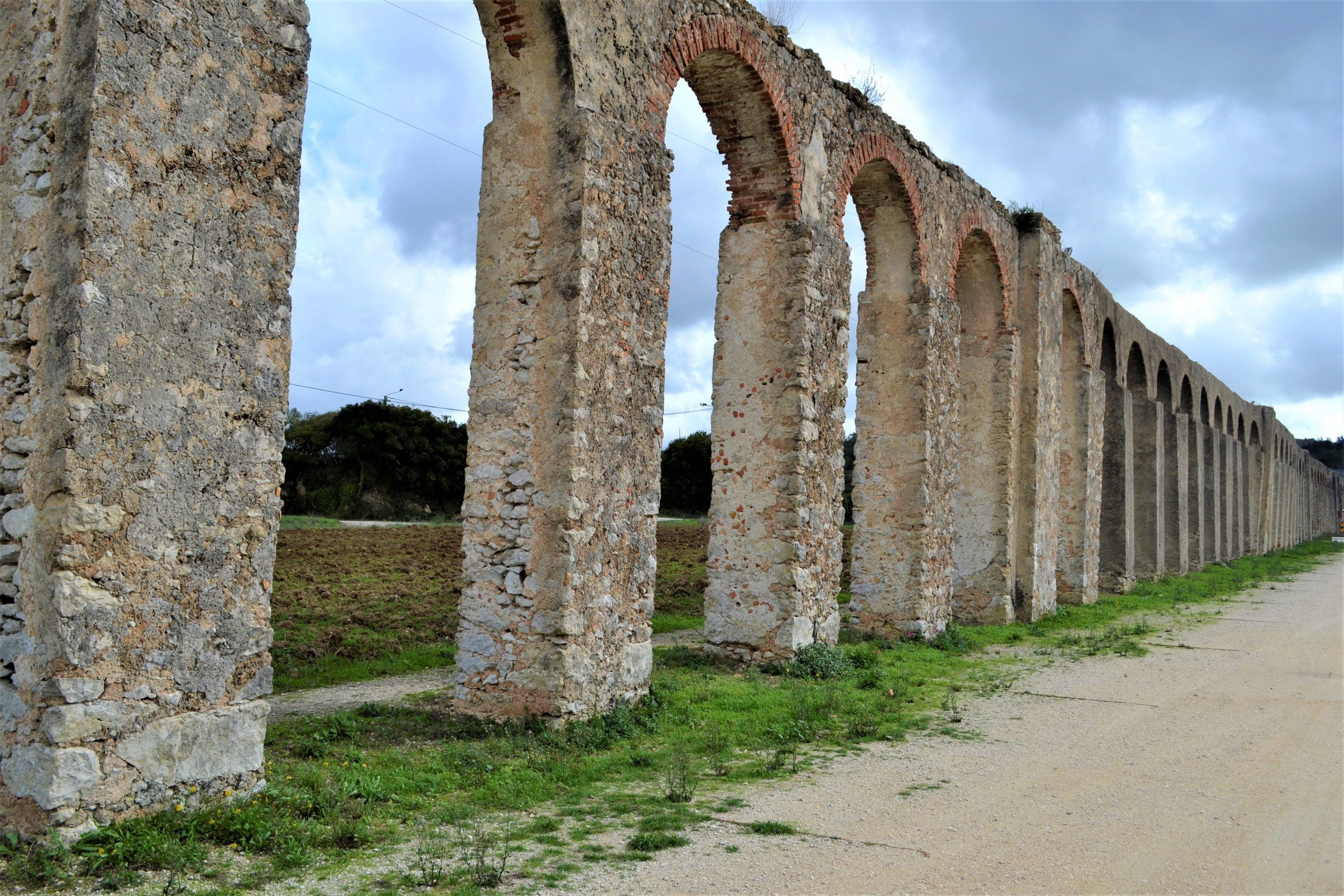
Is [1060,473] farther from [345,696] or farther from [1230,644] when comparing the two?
[345,696]

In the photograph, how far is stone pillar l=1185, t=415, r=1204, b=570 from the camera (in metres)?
25.6

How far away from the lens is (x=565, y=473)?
21.4 feet

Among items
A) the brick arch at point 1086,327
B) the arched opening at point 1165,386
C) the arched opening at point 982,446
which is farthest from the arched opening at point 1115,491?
the arched opening at point 982,446

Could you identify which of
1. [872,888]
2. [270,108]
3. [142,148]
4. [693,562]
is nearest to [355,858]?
[872,888]

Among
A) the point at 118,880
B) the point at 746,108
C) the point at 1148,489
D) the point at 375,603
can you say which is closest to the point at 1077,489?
the point at 1148,489

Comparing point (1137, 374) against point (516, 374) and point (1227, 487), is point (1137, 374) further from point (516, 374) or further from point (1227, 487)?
point (516, 374)

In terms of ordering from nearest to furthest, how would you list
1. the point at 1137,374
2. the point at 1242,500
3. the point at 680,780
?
1. the point at 680,780
2. the point at 1137,374
3. the point at 1242,500

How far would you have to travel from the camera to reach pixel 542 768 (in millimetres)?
5680

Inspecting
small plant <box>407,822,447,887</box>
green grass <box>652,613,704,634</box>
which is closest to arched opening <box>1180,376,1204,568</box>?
green grass <box>652,613,704,634</box>

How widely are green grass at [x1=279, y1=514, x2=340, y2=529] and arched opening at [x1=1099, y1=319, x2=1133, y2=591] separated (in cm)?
1826

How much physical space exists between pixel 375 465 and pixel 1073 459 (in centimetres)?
2562

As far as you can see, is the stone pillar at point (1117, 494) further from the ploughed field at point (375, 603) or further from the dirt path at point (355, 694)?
the dirt path at point (355, 694)

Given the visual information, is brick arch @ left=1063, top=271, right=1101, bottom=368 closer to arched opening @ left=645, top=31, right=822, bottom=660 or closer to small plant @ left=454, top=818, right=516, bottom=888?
arched opening @ left=645, top=31, right=822, bottom=660

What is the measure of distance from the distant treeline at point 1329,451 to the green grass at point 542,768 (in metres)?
97.6
